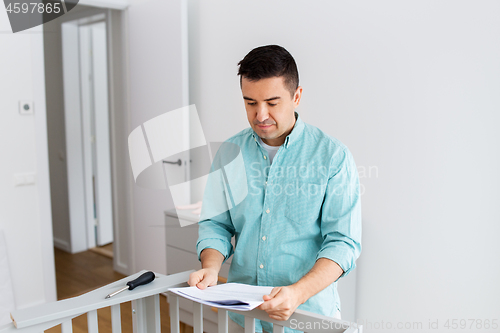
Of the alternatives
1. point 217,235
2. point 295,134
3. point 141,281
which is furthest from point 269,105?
point 141,281

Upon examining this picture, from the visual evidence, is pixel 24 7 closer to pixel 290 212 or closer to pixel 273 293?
pixel 290 212

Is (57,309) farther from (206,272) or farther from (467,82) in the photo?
(467,82)

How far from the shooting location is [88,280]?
11.2 ft

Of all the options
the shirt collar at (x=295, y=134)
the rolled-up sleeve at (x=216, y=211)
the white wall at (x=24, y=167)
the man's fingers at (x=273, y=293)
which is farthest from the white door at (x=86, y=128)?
the man's fingers at (x=273, y=293)

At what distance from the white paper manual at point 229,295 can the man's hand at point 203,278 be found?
2 centimetres

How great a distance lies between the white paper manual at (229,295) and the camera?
0.90 meters

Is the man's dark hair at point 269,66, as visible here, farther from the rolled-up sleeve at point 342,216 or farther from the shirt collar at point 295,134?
the rolled-up sleeve at point 342,216

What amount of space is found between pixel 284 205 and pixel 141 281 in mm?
410

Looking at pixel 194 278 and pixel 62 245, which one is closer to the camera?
pixel 194 278

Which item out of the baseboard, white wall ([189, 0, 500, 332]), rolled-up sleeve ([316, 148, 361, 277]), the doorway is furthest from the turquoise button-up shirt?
the baseboard

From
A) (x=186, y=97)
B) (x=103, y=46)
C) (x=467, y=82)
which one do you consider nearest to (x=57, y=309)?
(x=467, y=82)

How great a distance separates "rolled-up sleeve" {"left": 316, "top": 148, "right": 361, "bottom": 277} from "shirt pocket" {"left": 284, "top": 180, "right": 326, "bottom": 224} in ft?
0.06

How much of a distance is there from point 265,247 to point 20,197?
86.6 inches

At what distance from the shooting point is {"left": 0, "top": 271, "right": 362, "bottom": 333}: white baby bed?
898 mm
